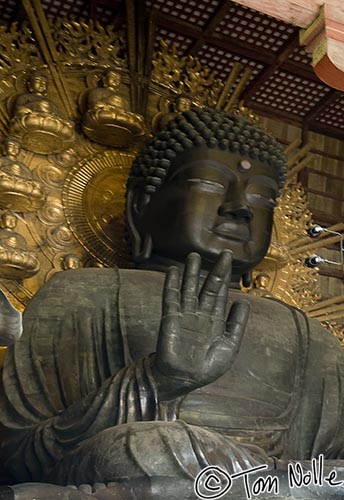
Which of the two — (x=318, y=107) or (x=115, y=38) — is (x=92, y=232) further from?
(x=318, y=107)

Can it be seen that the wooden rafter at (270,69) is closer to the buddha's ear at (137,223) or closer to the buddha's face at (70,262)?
the buddha's ear at (137,223)

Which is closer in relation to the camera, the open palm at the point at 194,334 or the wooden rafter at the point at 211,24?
the open palm at the point at 194,334

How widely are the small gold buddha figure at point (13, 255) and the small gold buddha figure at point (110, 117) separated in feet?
2.06

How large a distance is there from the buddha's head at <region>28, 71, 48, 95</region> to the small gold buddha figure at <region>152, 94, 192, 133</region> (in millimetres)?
578

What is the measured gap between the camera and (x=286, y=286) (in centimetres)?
454

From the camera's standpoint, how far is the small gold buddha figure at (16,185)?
Answer: 3.88 meters

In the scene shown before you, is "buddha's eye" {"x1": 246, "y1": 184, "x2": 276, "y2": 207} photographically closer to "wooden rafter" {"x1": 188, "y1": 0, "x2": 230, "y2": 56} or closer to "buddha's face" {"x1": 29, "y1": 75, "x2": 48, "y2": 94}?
"buddha's face" {"x1": 29, "y1": 75, "x2": 48, "y2": 94}

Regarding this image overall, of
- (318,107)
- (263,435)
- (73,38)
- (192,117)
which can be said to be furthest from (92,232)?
(318,107)

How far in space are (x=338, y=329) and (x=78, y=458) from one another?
2.26 meters

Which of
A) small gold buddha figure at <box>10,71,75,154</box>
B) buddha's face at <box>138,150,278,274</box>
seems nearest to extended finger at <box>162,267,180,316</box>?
buddha's face at <box>138,150,278,274</box>

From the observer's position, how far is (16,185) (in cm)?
387

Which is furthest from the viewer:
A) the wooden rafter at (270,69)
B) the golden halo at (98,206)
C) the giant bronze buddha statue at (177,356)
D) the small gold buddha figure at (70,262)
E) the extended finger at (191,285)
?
the wooden rafter at (270,69)

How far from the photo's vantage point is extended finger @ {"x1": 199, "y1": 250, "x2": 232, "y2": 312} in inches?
121

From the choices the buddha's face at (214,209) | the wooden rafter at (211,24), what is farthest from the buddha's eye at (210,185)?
the wooden rafter at (211,24)
